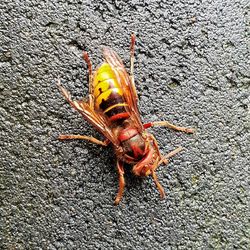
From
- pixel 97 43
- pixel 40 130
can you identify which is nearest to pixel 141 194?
pixel 40 130

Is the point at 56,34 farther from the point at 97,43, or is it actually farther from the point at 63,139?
the point at 63,139

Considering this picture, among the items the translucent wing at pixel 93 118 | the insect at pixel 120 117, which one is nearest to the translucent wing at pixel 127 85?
the insect at pixel 120 117

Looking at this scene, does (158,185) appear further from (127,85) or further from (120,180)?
(127,85)

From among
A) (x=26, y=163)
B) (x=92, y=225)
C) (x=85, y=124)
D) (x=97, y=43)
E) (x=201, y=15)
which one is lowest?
(x=92, y=225)

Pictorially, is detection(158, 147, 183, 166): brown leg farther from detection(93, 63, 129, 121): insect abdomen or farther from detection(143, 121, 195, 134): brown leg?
detection(93, 63, 129, 121): insect abdomen

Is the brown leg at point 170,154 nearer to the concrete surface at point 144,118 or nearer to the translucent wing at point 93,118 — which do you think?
the concrete surface at point 144,118

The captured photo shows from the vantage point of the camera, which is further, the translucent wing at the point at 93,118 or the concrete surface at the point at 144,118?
the concrete surface at the point at 144,118

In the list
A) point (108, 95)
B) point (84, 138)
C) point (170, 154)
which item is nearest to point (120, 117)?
point (108, 95)
